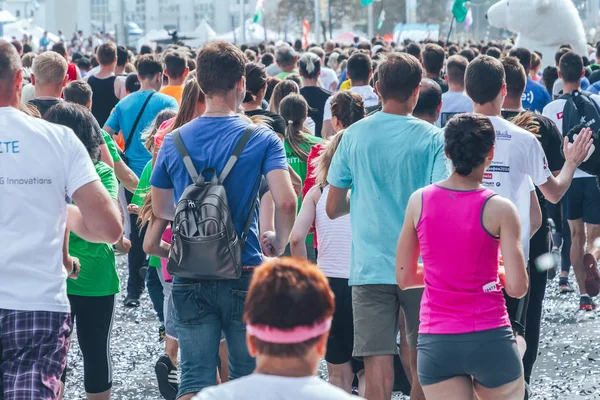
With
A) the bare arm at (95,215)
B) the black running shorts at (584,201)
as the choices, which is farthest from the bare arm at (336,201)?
the black running shorts at (584,201)

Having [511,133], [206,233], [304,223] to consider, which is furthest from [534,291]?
[206,233]

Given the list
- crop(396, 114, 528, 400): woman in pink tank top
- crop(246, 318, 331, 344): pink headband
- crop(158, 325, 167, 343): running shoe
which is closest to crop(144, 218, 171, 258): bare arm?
crop(396, 114, 528, 400): woman in pink tank top

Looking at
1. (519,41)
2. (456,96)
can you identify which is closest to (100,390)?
(456,96)

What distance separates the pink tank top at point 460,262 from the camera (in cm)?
398

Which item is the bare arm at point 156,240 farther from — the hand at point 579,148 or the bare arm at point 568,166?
the hand at point 579,148

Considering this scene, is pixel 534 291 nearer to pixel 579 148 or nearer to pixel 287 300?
pixel 579 148

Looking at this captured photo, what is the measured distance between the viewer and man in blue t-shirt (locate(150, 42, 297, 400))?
167 inches

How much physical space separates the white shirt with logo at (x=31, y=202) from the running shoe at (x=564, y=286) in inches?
251

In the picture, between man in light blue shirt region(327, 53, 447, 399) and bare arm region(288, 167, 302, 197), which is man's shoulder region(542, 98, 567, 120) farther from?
man in light blue shirt region(327, 53, 447, 399)

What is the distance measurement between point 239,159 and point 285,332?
184cm

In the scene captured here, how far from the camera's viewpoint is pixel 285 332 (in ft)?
8.04

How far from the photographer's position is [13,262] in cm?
367

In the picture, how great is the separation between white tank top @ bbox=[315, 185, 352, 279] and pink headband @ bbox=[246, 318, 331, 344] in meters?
2.99

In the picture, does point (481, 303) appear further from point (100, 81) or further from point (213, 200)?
point (100, 81)
